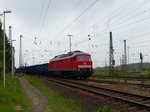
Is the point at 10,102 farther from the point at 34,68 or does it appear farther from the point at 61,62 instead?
the point at 34,68

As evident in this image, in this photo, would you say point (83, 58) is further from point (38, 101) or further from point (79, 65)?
point (38, 101)

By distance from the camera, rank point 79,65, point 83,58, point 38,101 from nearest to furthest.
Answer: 1. point 38,101
2. point 79,65
3. point 83,58

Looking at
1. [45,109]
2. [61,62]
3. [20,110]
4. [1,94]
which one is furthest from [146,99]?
[61,62]

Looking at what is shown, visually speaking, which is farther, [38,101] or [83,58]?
[83,58]

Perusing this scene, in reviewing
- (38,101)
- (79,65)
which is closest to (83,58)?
(79,65)

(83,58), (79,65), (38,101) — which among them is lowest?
(38,101)

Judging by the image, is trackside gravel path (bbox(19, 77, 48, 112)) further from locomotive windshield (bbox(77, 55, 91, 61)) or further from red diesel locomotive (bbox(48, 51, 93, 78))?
locomotive windshield (bbox(77, 55, 91, 61))

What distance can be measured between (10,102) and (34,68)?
66930mm

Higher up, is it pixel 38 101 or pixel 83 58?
pixel 83 58

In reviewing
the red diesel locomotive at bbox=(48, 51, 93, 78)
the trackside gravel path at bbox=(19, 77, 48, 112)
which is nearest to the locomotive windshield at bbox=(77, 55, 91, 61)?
the red diesel locomotive at bbox=(48, 51, 93, 78)

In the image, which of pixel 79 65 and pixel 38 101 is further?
pixel 79 65

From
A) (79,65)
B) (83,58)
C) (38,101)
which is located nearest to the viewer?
(38,101)

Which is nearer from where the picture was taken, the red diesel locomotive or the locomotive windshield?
the red diesel locomotive

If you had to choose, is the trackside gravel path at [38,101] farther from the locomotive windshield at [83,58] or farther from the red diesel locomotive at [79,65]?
the locomotive windshield at [83,58]
